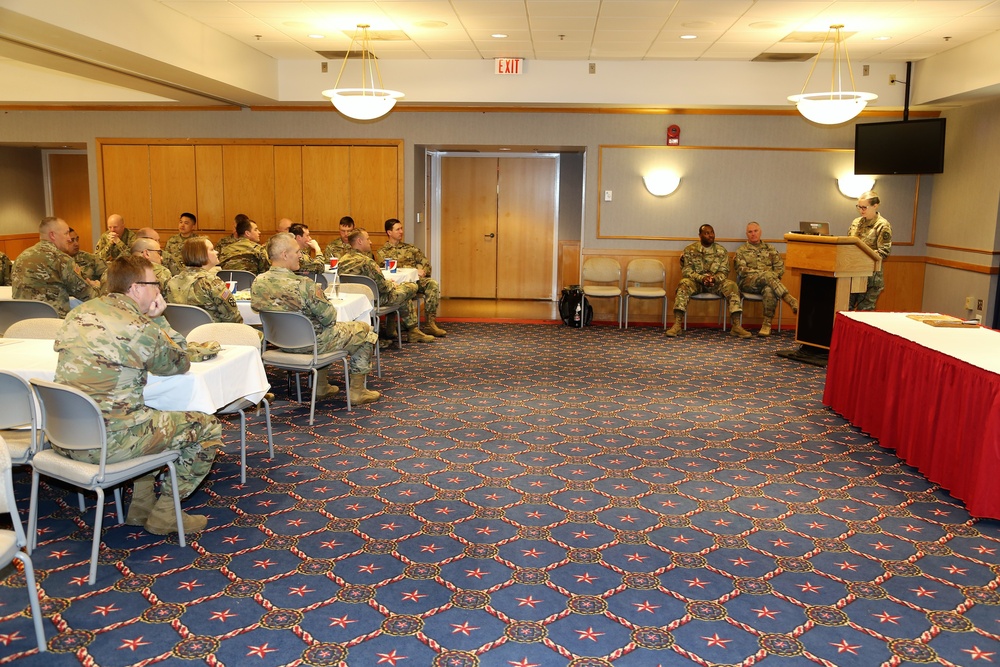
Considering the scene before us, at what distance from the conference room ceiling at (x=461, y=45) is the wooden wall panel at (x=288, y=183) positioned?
76cm

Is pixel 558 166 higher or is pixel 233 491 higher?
pixel 558 166

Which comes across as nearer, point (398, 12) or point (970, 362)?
point (970, 362)

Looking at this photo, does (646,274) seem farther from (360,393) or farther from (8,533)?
(8,533)

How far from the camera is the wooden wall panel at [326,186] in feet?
37.4

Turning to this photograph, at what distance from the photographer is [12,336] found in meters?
4.82

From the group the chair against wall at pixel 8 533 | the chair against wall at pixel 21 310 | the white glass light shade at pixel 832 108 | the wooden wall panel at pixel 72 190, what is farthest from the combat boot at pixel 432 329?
the wooden wall panel at pixel 72 190

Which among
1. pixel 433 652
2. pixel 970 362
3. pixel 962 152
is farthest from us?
pixel 962 152

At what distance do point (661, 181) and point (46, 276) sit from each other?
25.2 ft

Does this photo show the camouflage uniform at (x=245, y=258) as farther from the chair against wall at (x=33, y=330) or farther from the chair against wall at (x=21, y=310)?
the chair against wall at (x=33, y=330)

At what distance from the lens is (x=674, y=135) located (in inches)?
430

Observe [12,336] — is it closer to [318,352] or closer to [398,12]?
[318,352]

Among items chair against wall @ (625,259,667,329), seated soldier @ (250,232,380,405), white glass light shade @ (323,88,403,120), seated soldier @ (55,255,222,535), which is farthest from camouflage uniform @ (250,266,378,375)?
chair against wall @ (625,259,667,329)

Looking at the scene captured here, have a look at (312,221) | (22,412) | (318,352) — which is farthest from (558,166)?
(22,412)

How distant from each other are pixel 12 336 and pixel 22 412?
1356 mm
